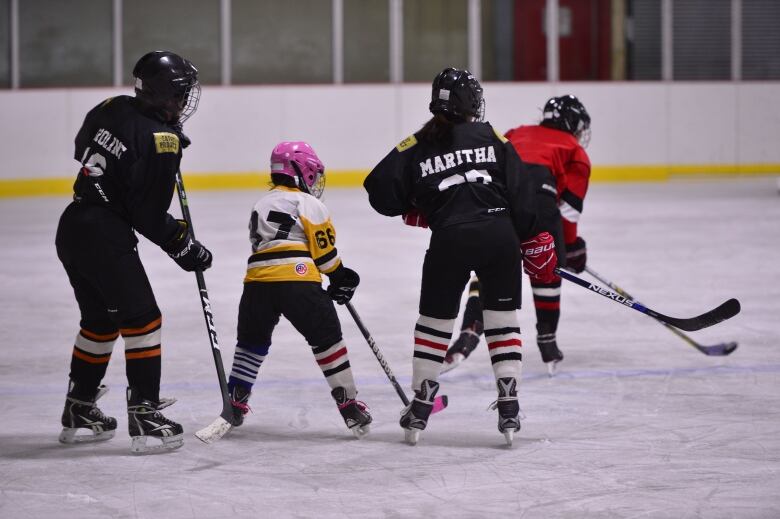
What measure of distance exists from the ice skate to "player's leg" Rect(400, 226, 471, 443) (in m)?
1.19

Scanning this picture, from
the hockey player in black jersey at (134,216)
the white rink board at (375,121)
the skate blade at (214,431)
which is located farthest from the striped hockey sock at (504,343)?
the white rink board at (375,121)

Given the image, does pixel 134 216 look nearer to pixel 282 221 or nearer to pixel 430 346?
pixel 282 221

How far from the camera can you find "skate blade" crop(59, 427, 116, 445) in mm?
4133

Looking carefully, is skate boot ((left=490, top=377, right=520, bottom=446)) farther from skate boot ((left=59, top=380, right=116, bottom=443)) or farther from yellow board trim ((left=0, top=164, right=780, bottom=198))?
yellow board trim ((left=0, top=164, right=780, bottom=198))

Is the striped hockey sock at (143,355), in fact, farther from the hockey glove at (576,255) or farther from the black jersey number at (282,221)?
the hockey glove at (576,255)

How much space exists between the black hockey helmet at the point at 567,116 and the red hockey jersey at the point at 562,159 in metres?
0.03

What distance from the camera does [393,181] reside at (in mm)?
4109

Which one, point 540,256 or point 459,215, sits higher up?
point 459,215

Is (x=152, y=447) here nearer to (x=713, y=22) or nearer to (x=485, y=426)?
(x=485, y=426)

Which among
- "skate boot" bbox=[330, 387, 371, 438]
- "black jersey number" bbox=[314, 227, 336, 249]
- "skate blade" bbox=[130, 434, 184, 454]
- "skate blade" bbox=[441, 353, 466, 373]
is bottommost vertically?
"skate blade" bbox=[441, 353, 466, 373]

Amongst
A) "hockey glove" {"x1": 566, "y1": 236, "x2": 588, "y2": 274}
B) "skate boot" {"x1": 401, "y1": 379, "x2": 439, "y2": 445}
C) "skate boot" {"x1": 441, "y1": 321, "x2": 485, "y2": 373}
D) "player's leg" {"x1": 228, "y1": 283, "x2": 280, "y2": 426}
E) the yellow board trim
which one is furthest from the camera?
the yellow board trim

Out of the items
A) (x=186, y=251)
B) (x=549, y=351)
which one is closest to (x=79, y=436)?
(x=186, y=251)

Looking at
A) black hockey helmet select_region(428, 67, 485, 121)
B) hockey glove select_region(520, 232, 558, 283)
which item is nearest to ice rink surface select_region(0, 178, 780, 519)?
hockey glove select_region(520, 232, 558, 283)

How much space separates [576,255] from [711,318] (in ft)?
3.22
